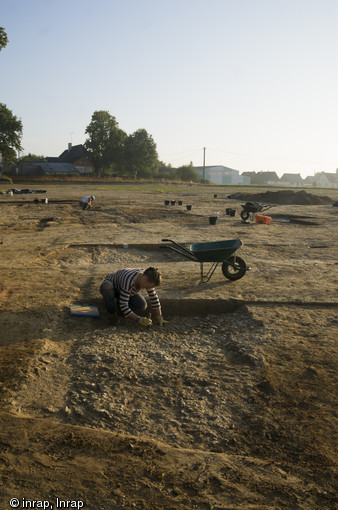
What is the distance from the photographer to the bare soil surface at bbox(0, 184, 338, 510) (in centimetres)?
265

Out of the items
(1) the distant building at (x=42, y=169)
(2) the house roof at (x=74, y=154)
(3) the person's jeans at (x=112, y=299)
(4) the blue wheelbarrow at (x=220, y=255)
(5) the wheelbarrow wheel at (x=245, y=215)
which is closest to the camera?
(3) the person's jeans at (x=112, y=299)

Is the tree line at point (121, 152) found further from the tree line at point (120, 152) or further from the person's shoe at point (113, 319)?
the person's shoe at point (113, 319)

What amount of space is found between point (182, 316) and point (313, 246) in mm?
6543

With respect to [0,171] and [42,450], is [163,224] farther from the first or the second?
[0,171]

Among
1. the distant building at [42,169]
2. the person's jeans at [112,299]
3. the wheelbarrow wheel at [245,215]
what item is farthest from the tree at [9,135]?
the person's jeans at [112,299]

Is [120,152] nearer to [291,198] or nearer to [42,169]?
[42,169]

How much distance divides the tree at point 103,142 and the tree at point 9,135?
25387mm

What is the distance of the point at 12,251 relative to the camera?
31.3 ft

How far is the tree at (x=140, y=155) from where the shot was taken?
7706cm

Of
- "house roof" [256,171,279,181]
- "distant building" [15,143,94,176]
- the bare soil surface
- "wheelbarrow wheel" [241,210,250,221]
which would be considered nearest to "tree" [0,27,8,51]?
the bare soil surface

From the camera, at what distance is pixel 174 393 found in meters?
3.94

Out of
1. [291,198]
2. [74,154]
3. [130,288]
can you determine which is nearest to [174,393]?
[130,288]

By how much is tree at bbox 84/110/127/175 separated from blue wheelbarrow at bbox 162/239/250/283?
68466 millimetres

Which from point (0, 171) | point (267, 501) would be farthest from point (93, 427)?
point (0, 171)
